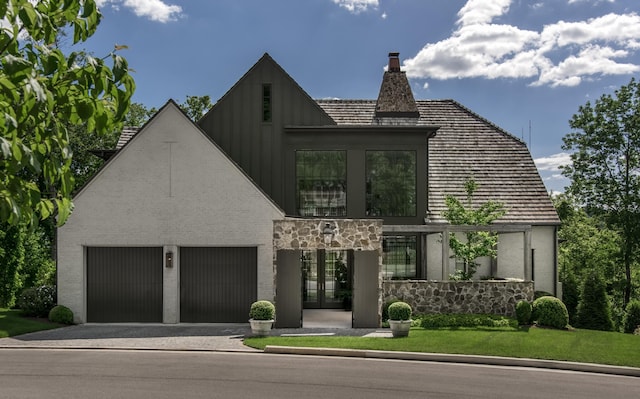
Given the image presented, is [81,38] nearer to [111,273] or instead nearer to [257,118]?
[111,273]

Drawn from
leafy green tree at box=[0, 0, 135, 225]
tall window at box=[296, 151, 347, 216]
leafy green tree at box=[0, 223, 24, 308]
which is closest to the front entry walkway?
tall window at box=[296, 151, 347, 216]

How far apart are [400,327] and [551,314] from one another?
22.2 feet

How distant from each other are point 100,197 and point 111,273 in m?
3.01

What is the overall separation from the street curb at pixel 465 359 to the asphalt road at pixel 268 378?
418mm

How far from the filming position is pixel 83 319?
20.6 metres

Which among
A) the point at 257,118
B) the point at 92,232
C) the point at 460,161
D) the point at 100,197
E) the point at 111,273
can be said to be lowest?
the point at 111,273

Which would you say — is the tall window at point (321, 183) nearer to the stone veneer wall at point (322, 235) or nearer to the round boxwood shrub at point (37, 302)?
the stone veneer wall at point (322, 235)

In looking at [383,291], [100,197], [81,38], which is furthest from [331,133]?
[81,38]

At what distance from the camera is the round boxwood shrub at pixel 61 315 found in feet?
66.2

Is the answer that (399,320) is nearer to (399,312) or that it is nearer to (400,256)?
(399,312)

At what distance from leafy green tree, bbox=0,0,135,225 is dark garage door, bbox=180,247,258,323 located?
16.9m

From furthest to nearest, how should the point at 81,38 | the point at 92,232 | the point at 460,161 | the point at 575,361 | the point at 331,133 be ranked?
the point at 460,161
the point at 331,133
the point at 92,232
the point at 575,361
the point at 81,38

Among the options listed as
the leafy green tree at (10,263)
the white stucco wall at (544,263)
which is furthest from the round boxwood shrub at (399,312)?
the leafy green tree at (10,263)

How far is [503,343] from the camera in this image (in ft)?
55.2
